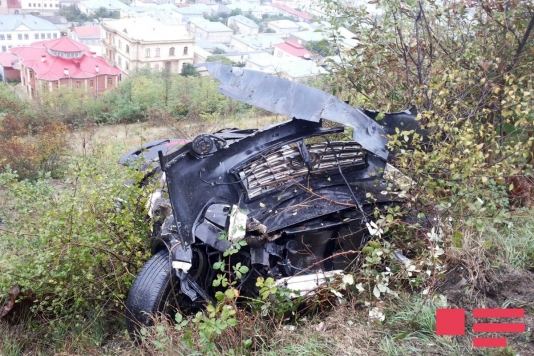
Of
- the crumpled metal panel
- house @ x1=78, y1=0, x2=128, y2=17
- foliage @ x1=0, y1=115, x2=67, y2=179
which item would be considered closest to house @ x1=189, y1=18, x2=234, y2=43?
house @ x1=78, y1=0, x2=128, y2=17

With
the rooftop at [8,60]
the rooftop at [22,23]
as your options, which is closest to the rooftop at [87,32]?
the rooftop at [22,23]

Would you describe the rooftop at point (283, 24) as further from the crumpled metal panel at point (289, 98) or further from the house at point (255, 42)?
the crumpled metal panel at point (289, 98)

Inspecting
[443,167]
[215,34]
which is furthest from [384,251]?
[215,34]

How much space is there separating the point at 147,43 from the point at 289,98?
3420 cm

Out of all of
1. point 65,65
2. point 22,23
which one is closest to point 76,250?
point 65,65

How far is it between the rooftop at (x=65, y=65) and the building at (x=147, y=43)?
5094 mm

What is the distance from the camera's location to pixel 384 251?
3.40m

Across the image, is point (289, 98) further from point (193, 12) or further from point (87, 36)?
point (193, 12)

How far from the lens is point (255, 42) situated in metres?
44.9

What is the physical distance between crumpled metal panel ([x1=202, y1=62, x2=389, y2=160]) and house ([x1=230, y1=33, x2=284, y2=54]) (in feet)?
129

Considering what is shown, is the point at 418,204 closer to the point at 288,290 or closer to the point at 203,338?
the point at 288,290

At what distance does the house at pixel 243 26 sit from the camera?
55.0 m

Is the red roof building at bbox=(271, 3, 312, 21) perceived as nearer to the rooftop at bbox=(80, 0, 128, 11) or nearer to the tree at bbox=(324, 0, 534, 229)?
Result: the rooftop at bbox=(80, 0, 128, 11)

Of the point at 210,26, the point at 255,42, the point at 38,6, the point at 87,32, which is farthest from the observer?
the point at 38,6
